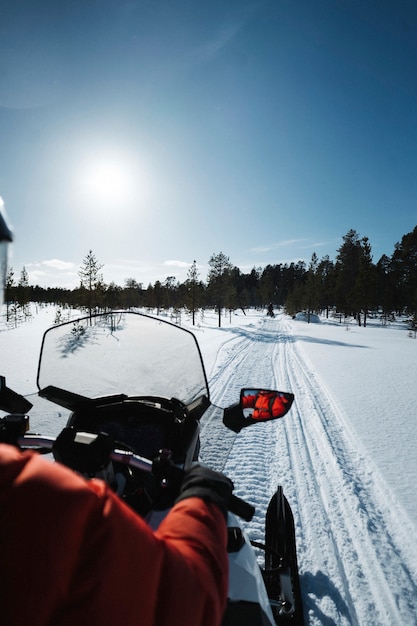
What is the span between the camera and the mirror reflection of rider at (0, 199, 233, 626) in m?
0.50

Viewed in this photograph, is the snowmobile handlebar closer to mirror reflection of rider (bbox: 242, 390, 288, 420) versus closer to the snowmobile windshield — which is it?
mirror reflection of rider (bbox: 242, 390, 288, 420)

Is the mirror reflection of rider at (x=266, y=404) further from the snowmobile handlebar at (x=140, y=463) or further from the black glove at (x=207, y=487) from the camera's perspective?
the black glove at (x=207, y=487)

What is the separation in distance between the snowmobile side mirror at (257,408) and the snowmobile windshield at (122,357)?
0.32 meters

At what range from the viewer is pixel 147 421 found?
1.87 m

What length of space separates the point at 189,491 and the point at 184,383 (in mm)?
1308

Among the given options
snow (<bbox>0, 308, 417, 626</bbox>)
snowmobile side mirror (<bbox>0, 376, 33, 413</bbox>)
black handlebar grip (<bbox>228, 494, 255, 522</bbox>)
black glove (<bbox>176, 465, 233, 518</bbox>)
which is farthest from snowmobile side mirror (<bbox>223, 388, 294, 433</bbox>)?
snowmobile side mirror (<bbox>0, 376, 33, 413</bbox>)

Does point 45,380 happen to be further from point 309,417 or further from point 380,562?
point 309,417

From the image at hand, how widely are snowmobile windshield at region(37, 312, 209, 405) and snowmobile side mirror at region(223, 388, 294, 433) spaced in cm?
32

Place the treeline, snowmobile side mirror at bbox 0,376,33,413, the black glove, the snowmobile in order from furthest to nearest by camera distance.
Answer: the treeline
snowmobile side mirror at bbox 0,376,33,413
the snowmobile
the black glove

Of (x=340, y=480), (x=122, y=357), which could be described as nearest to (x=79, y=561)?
(x=122, y=357)

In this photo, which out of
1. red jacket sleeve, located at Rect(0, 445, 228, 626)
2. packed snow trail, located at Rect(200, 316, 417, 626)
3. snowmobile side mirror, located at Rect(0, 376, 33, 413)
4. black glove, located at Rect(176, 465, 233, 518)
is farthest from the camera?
packed snow trail, located at Rect(200, 316, 417, 626)

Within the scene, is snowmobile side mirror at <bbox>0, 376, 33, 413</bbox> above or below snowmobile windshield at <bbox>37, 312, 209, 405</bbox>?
below

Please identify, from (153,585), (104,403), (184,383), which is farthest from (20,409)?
(153,585)

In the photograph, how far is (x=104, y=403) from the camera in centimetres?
197
